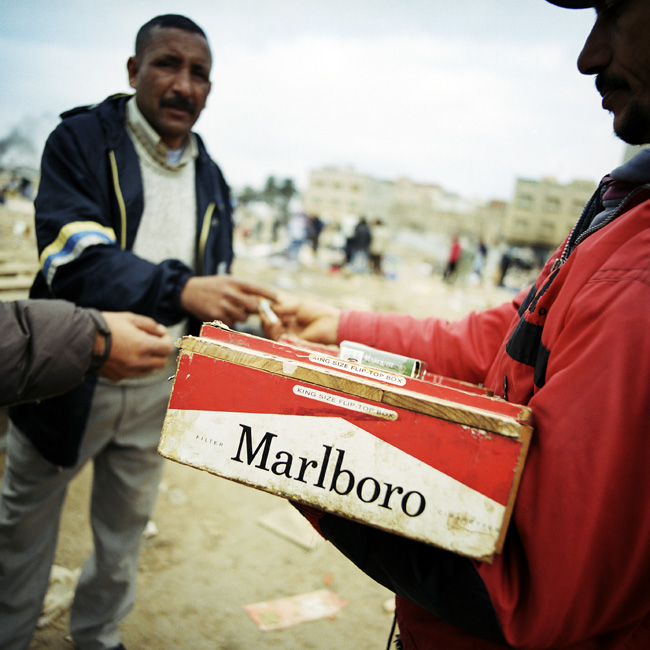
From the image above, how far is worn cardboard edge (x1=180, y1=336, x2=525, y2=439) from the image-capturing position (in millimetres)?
832

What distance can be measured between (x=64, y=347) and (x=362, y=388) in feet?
3.22

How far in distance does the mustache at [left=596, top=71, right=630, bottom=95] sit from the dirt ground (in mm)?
2524

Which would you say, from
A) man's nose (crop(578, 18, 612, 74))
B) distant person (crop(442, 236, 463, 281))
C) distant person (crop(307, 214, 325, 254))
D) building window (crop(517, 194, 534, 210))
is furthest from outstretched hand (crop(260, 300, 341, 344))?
building window (crop(517, 194, 534, 210))

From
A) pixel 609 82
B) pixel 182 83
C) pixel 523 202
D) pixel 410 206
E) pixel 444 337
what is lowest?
pixel 444 337

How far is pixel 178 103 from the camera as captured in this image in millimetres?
2023

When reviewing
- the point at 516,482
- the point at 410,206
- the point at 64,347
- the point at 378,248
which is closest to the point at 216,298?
the point at 64,347

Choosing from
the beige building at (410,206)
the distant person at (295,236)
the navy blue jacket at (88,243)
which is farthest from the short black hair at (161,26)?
the beige building at (410,206)

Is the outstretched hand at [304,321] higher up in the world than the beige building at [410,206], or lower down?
lower down

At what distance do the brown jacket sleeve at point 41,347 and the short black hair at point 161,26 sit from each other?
4.10 feet

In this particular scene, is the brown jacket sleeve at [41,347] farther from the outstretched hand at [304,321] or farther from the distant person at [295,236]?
the distant person at [295,236]

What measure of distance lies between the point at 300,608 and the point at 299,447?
6.87ft

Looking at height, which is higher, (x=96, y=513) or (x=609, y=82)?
(x=609, y=82)

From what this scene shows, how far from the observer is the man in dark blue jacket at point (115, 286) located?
1.78 metres

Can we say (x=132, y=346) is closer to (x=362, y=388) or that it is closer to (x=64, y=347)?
(x=64, y=347)
